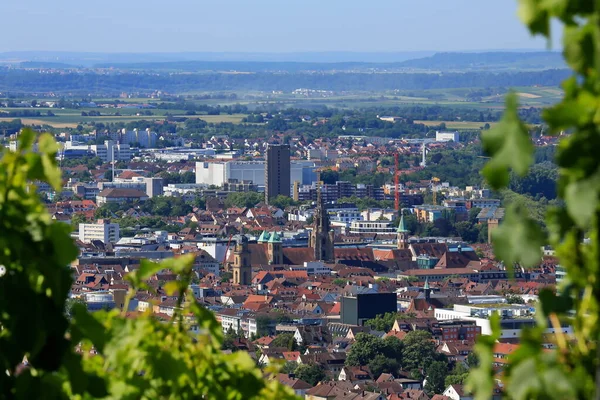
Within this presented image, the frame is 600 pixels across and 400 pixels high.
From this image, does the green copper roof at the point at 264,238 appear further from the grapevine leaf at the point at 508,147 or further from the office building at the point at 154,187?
the grapevine leaf at the point at 508,147

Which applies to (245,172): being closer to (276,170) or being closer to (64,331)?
(276,170)

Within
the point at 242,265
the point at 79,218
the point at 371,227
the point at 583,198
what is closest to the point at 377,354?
the point at 242,265

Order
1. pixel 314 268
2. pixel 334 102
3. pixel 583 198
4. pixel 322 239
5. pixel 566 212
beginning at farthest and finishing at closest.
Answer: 1. pixel 334 102
2. pixel 322 239
3. pixel 314 268
4. pixel 566 212
5. pixel 583 198

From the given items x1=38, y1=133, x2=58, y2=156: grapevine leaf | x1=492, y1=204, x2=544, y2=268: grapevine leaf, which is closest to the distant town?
x1=38, y1=133, x2=58, y2=156: grapevine leaf

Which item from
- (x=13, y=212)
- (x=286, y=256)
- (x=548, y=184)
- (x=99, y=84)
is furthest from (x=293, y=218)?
(x=99, y=84)

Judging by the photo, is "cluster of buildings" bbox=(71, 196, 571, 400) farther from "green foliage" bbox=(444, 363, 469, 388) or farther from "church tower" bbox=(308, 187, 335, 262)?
"green foliage" bbox=(444, 363, 469, 388)

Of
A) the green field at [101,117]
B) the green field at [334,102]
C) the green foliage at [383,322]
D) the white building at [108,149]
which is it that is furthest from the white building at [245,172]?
the green foliage at [383,322]

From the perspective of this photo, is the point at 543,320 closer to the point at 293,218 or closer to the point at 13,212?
the point at 13,212
